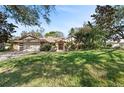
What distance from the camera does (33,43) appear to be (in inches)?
111

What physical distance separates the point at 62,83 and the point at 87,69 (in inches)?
12.8

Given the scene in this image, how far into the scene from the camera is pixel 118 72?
2703 millimetres

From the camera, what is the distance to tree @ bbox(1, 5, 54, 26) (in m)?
2.87

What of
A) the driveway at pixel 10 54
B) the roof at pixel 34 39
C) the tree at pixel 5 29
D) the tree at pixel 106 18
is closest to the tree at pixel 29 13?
the tree at pixel 5 29

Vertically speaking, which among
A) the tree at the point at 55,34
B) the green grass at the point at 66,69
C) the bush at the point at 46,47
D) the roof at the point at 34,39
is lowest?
the green grass at the point at 66,69

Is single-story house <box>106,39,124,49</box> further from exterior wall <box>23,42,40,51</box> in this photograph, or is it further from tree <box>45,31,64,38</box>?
exterior wall <box>23,42,40,51</box>

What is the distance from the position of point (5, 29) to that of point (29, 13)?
0.34 m

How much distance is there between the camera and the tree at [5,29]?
2848 mm

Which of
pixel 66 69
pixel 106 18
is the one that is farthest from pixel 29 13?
pixel 106 18

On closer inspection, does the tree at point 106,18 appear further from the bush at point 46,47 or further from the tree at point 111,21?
the bush at point 46,47

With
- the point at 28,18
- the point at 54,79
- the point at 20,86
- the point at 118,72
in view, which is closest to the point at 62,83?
the point at 54,79

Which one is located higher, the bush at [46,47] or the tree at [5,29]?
the tree at [5,29]

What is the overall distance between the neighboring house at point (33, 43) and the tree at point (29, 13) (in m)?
0.21

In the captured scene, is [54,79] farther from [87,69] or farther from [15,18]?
[15,18]
